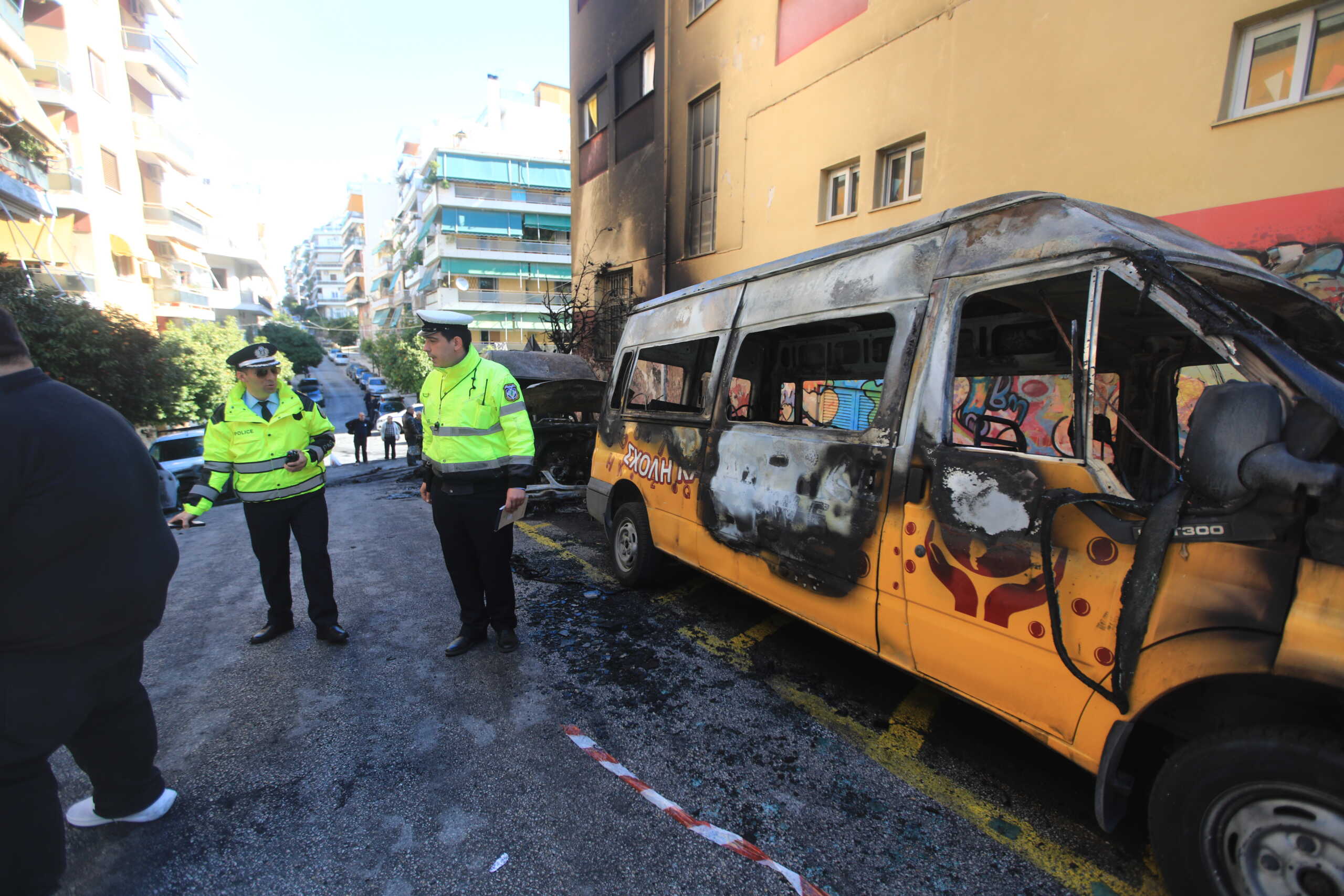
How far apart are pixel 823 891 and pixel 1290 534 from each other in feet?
5.41

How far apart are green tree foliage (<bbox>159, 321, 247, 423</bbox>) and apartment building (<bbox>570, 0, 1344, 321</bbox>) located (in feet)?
39.0

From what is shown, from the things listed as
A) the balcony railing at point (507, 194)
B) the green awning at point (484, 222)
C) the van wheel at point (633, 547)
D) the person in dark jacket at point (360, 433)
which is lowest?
the person in dark jacket at point (360, 433)

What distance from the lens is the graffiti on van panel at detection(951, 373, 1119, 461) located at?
2785mm

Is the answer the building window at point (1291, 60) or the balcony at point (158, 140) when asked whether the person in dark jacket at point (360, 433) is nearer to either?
the building window at point (1291, 60)

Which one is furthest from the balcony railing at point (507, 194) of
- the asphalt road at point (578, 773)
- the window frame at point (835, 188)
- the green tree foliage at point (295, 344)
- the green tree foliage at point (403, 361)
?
the asphalt road at point (578, 773)

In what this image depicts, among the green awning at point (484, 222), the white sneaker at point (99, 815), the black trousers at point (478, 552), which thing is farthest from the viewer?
the green awning at point (484, 222)

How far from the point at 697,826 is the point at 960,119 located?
737cm

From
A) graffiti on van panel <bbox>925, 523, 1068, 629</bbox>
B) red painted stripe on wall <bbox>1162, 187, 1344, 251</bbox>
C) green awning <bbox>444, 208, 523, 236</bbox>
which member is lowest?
graffiti on van panel <bbox>925, 523, 1068, 629</bbox>

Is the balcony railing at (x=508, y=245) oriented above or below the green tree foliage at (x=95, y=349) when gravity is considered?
above

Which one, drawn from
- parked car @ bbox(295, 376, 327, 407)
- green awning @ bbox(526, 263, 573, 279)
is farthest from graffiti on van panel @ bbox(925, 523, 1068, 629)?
green awning @ bbox(526, 263, 573, 279)

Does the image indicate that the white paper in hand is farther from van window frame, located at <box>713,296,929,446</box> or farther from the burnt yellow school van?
van window frame, located at <box>713,296,929,446</box>

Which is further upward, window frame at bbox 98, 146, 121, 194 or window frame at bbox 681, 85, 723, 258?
window frame at bbox 98, 146, 121, 194

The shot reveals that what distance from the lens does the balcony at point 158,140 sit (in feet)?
91.9

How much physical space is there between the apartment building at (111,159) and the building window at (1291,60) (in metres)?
23.9
